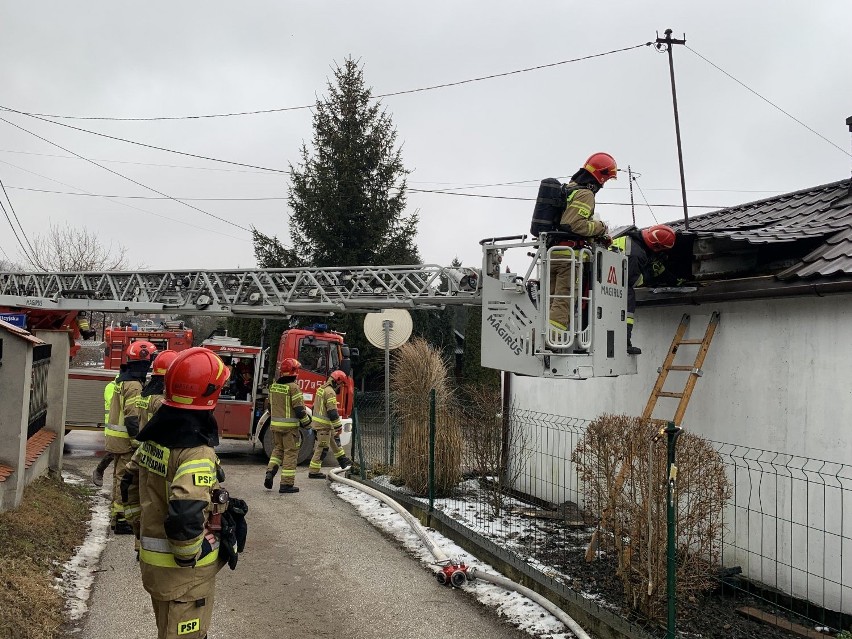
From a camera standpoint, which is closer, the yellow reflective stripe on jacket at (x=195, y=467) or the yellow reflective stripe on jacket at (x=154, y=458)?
the yellow reflective stripe on jacket at (x=195, y=467)

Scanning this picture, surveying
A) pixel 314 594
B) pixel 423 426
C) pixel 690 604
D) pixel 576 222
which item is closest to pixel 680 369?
pixel 576 222

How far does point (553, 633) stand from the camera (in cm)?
527

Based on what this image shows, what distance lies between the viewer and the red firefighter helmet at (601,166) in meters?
6.72

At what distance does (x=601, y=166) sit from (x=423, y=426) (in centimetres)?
473

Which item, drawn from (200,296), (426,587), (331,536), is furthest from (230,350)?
(426,587)

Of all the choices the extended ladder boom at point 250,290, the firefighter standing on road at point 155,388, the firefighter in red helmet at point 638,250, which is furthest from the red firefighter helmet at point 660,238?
the firefighter standing on road at point 155,388

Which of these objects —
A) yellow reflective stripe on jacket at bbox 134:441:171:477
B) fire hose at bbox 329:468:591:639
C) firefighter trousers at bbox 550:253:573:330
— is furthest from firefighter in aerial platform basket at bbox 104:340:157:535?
firefighter trousers at bbox 550:253:573:330

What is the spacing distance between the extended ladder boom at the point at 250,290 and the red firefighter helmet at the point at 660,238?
277cm

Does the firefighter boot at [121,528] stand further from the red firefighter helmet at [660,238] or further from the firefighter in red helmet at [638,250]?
the red firefighter helmet at [660,238]

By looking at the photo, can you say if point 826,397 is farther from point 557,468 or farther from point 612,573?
point 557,468

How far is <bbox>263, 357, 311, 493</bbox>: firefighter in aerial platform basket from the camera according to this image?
34.0 feet

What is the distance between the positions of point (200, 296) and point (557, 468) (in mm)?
7291

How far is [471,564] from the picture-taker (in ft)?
22.7

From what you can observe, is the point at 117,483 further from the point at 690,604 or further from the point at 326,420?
the point at 690,604
